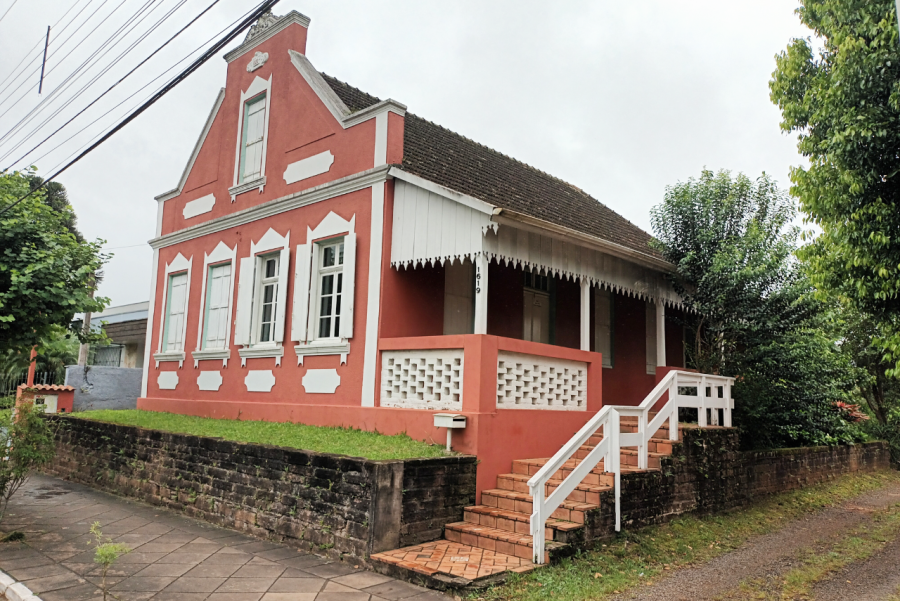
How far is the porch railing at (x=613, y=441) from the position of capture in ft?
21.9

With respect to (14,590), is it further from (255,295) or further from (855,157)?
(855,157)

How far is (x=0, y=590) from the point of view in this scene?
6031 millimetres

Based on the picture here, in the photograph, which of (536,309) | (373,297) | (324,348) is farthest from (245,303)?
(536,309)

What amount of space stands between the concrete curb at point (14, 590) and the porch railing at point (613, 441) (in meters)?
4.35

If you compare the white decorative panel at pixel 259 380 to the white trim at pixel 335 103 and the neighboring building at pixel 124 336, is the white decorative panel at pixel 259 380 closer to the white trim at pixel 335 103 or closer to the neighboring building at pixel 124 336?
the white trim at pixel 335 103

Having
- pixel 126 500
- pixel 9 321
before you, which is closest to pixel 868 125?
pixel 9 321

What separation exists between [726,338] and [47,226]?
10786mm

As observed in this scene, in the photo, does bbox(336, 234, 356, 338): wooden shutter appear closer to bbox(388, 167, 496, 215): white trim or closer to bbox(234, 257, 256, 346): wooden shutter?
bbox(388, 167, 496, 215): white trim

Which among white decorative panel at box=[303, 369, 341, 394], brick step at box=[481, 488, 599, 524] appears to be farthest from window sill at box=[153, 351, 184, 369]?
brick step at box=[481, 488, 599, 524]

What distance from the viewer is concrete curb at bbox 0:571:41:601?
18.6 ft

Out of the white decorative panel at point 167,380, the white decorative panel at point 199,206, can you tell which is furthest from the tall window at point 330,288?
the white decorative panel at point 167,380

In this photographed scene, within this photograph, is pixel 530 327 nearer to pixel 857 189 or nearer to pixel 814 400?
pixel 814 400

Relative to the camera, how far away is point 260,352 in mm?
11852

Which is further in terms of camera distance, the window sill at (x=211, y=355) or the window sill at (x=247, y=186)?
the window sill at (x=211, y=355)
